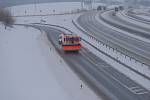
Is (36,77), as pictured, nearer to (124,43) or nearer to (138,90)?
(138,90)

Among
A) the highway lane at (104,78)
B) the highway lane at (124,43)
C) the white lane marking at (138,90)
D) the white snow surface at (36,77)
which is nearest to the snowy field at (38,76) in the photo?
the white snow surface at (36,77)

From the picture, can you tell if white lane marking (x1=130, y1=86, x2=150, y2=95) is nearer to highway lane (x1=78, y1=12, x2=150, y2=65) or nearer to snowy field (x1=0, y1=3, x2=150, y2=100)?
snowy field (x1=0, y1=3, x2=150, y2=100)

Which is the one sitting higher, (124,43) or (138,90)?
(138,90)

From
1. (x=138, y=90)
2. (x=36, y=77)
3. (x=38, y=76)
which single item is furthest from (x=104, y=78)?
(x=36, y=77)

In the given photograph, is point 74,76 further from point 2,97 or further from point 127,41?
point 127,41

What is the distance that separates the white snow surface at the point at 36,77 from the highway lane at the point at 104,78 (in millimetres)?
970

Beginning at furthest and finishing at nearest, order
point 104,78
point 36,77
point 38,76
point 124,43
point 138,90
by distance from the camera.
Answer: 1. point 124,43
2. point 38,76
3. point 104,78
4. point 36,77
5. point 138,90

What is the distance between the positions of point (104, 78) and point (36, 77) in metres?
6.79

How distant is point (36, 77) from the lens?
35.5 metres

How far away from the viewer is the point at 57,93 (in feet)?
102

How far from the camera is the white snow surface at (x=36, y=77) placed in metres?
30.3

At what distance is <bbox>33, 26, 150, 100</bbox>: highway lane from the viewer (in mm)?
30594

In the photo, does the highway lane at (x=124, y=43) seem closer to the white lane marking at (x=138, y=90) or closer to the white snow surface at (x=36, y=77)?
the white snow surface at (x=36, y=77)

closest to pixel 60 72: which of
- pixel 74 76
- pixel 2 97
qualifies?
pixel 74 76
